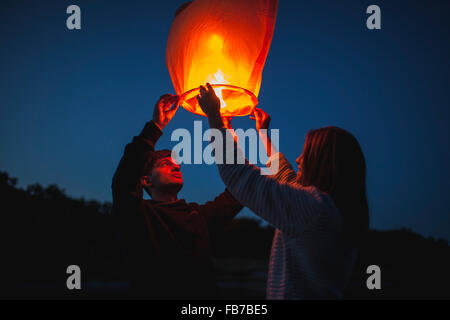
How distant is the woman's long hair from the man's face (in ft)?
3.61

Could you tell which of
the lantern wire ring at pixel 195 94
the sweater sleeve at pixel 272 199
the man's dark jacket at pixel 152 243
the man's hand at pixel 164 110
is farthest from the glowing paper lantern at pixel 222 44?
the sweater sleeve at pixel 272 199

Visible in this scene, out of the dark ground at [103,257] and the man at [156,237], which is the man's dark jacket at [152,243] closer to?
the man at [156,237]

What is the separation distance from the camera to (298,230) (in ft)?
3.60

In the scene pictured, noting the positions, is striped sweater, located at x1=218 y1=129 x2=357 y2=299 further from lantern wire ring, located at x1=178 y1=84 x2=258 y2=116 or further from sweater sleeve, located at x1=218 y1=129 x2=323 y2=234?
lantern wire ring, located at x1=178 y1=84 x2=258 y2=116

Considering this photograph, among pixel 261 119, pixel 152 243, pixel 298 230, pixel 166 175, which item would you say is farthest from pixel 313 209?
pixel 166 175

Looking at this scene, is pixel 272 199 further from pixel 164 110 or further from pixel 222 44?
pixel 164 110

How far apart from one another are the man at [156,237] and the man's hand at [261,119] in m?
0.54

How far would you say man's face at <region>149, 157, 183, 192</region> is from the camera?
7.18 ft

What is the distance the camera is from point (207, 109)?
1.26m

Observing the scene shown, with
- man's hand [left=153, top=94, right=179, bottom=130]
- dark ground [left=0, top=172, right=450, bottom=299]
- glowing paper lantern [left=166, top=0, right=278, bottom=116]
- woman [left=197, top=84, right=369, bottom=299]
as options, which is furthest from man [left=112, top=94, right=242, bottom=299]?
dark ground [left=0, top=172, right=450, bottom=299]
